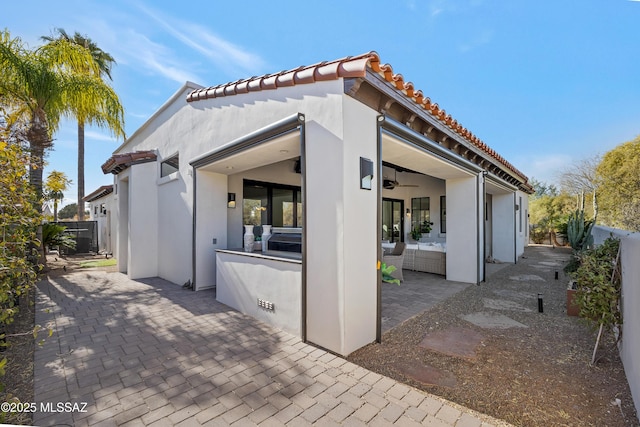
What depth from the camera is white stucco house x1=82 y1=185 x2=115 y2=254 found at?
1495 cm

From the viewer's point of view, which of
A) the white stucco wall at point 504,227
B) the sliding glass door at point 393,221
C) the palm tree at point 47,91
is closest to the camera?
the palm tree at point 47,91

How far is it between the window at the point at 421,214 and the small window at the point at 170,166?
11.1 m

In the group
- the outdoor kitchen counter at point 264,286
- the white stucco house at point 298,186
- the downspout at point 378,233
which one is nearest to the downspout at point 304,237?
the white stucco house at point 298,186

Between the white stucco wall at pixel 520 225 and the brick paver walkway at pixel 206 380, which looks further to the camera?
the white stucco wall at pixel 520 225

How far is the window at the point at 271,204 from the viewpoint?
8719 millimetres

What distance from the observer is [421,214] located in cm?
1423

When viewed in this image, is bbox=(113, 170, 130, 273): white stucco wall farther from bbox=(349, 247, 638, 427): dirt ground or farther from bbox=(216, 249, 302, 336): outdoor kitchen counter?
bbox=(349, 247, 638, 427): dirt ground

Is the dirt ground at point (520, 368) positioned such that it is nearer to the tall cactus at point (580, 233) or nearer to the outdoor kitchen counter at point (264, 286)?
the outdoor kitchen counter at point (264, 286)

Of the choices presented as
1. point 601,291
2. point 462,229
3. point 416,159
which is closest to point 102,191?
point 416,159

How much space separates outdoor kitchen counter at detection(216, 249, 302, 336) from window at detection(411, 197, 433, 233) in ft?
33.4

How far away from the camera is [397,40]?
778 cm

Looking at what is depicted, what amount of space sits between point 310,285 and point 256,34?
672cm

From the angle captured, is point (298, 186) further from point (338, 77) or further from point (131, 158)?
point (338, 77)

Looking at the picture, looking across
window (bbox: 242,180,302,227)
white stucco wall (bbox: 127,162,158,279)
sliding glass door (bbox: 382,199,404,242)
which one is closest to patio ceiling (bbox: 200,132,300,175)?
window (bbox: 242,180,302,227)
